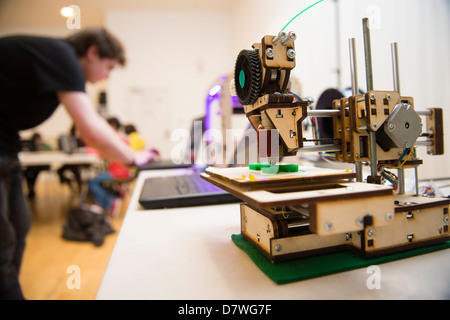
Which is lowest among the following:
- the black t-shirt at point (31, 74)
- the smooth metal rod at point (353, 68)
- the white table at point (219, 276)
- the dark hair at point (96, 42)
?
the white table at point (219, 276)

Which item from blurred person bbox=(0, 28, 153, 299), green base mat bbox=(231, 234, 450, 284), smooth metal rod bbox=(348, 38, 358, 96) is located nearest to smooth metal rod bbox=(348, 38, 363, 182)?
smooth metal rod bbox=(348, 38, 358, 96)

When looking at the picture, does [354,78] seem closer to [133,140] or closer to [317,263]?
[317,263]

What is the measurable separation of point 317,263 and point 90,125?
981 mm

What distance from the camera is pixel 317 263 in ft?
1.34

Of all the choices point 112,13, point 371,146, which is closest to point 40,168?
point 112,13

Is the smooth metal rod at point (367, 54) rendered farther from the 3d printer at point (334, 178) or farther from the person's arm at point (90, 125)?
the person's arm at point (90, 125)

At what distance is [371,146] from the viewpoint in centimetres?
51

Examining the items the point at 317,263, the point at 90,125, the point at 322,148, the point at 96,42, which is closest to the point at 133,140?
the point at 96,42

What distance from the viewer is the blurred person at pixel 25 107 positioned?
36.0 inches

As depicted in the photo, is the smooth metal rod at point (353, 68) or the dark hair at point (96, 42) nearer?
Answer: the smooth metal rod at point (353, 68)

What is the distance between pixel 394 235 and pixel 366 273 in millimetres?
100

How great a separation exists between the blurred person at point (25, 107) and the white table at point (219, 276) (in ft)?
2.21

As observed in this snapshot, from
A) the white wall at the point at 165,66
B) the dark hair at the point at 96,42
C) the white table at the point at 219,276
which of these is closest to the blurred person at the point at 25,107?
the dark hair at the point at 96,42
